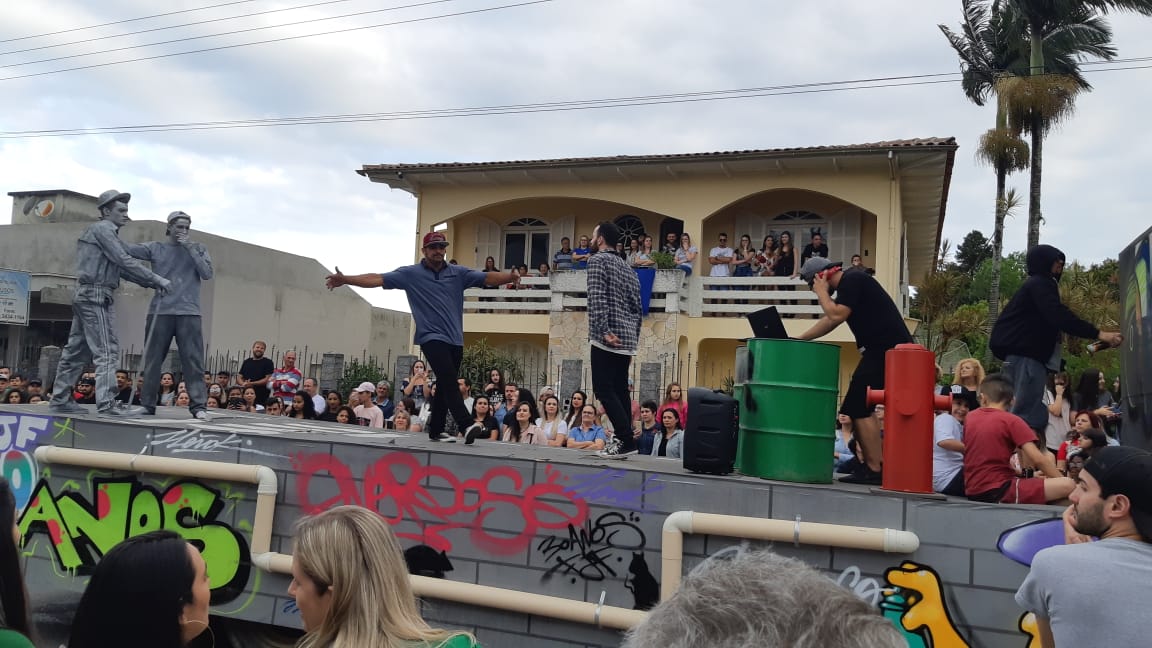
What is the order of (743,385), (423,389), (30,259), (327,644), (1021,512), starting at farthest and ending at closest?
(30,259), (423,389), (743,385), (1021,512), (327,644)

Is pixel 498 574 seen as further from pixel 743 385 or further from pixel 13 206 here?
pixel 13 206

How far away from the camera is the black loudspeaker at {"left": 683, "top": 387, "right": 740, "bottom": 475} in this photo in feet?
19.6

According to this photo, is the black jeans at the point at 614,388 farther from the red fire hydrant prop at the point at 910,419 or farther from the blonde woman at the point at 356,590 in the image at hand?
the blonde woman at the point at 356,590

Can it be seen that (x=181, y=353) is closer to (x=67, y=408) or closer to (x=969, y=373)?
(x=67, y=408)

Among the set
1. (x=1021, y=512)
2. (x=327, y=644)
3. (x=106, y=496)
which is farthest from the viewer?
(x=106, y=496)

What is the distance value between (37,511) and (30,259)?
24295 mm

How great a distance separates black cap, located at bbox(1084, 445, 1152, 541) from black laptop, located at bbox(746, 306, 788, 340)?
9.39ft

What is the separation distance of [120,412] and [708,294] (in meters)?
14.3

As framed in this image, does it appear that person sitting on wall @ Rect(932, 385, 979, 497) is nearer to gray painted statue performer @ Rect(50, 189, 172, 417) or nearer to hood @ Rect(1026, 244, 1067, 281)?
hood @ Rect(1026, 244, 1067, 281)

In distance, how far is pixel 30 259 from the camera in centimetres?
2872

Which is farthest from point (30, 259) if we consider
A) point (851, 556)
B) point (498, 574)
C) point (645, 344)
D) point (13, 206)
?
point (851, 556)

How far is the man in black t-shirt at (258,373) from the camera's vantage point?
13.9 m

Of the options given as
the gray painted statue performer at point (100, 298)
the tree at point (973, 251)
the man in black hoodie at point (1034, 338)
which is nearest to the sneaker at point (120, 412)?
the gray painted statue performer at point (100, 298)

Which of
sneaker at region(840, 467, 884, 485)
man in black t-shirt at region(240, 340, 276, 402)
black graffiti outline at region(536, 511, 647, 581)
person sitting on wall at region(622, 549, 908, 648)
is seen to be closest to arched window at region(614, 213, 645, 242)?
man in black t-shirt at region(240, 340, 276, 402)
